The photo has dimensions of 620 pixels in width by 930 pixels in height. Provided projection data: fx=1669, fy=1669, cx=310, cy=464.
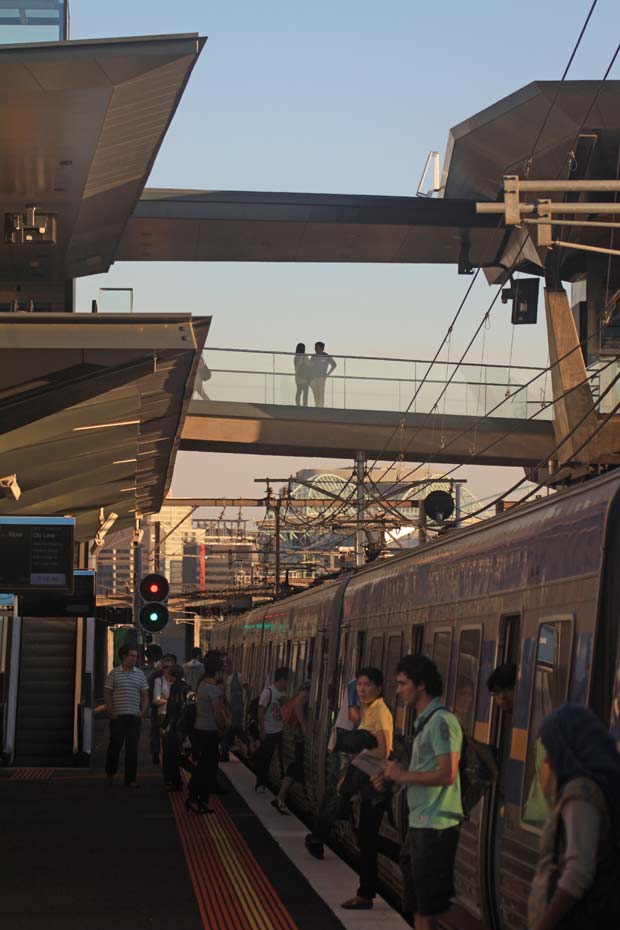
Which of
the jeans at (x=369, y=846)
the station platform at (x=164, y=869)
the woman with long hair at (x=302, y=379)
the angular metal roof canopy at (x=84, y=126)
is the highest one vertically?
the angular metal roof canopy at (x=84, y=126)

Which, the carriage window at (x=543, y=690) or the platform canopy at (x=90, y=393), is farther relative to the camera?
the platform canopy at (x=90, y=393)

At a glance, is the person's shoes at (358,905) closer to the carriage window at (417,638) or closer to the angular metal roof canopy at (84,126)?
the carriage window at (417,638)

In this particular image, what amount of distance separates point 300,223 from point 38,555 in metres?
19.3

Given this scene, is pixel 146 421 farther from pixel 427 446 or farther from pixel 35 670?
pixel 427 446

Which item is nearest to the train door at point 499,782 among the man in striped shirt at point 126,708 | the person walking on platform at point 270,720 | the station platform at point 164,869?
the station platform at point 164,869

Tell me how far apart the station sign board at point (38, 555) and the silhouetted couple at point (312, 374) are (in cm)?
1801

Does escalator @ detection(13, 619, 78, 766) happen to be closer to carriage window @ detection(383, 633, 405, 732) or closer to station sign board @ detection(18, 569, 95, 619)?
station sign board @ detection(18, 569, 95, 619)

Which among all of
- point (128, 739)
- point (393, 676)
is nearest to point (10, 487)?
point (128, 739)

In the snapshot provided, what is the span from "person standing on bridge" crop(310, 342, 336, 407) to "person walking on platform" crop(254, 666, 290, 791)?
2145 cm

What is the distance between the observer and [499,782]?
348 inches

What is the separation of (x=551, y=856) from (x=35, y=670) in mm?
20503

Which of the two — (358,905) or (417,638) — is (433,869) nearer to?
(358,905)

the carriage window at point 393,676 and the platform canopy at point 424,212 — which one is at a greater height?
the platform canopy at point 424,212

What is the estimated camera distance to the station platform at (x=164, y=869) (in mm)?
10391
